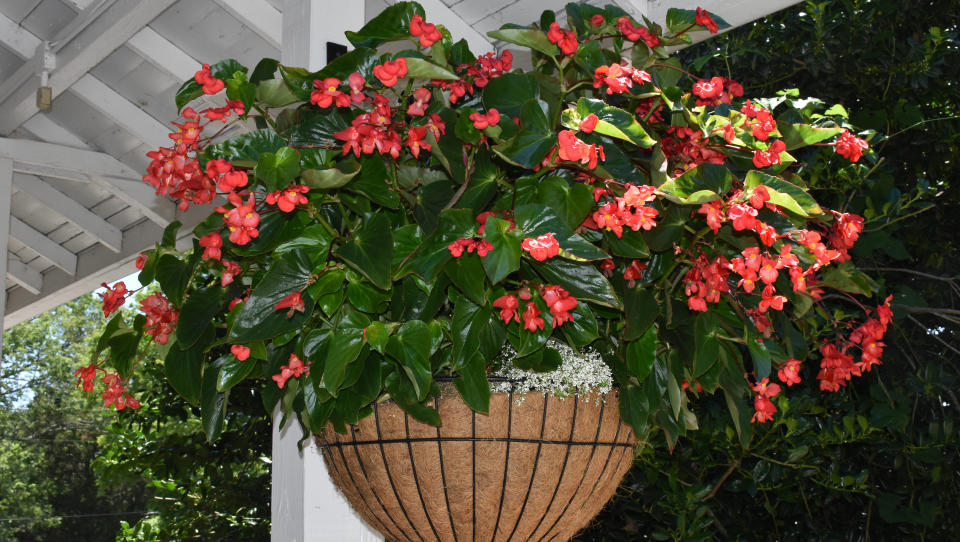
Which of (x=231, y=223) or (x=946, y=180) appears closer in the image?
(x=231, y=223)

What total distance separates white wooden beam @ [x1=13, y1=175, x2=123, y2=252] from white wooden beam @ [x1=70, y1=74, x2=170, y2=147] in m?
0.75

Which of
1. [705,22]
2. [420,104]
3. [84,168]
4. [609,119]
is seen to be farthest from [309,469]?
[84,168]

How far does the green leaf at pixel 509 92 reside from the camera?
914 mm

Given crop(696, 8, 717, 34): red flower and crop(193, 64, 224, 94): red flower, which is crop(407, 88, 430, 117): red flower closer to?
crop(193, 64, 224, 94): red flower

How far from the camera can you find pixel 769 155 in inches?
36.6

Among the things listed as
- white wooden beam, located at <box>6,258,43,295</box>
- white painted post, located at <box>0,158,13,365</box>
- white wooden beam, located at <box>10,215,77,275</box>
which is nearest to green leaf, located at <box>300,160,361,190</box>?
white painted post, located at <box>0,158,13,365</box>

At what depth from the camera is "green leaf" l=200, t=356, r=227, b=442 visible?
1.01 meters

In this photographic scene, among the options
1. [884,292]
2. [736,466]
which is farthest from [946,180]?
[736,466]

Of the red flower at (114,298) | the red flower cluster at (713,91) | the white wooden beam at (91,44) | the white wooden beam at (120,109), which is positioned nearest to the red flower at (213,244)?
the red flower at (114,298)

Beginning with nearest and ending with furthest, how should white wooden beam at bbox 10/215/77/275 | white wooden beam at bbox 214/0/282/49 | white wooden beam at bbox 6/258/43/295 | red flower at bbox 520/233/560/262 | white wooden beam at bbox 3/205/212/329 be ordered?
red flower at bbox 520/233/560/262
white wooden beam at bbox 214/0/282/49
white wooden beam at bbox 3/205/212/329
white wooden beam at bbox 10/215/77/275
white wooden beam at bbox 6/258/43/295

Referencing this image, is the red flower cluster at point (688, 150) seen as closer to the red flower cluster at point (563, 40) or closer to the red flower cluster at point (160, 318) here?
the red flower cluster at point (563, 40)

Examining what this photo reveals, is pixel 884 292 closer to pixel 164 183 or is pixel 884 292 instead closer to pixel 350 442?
pixel 350 442

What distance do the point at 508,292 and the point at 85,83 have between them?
215 centimetres

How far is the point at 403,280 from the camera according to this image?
3.11ft
